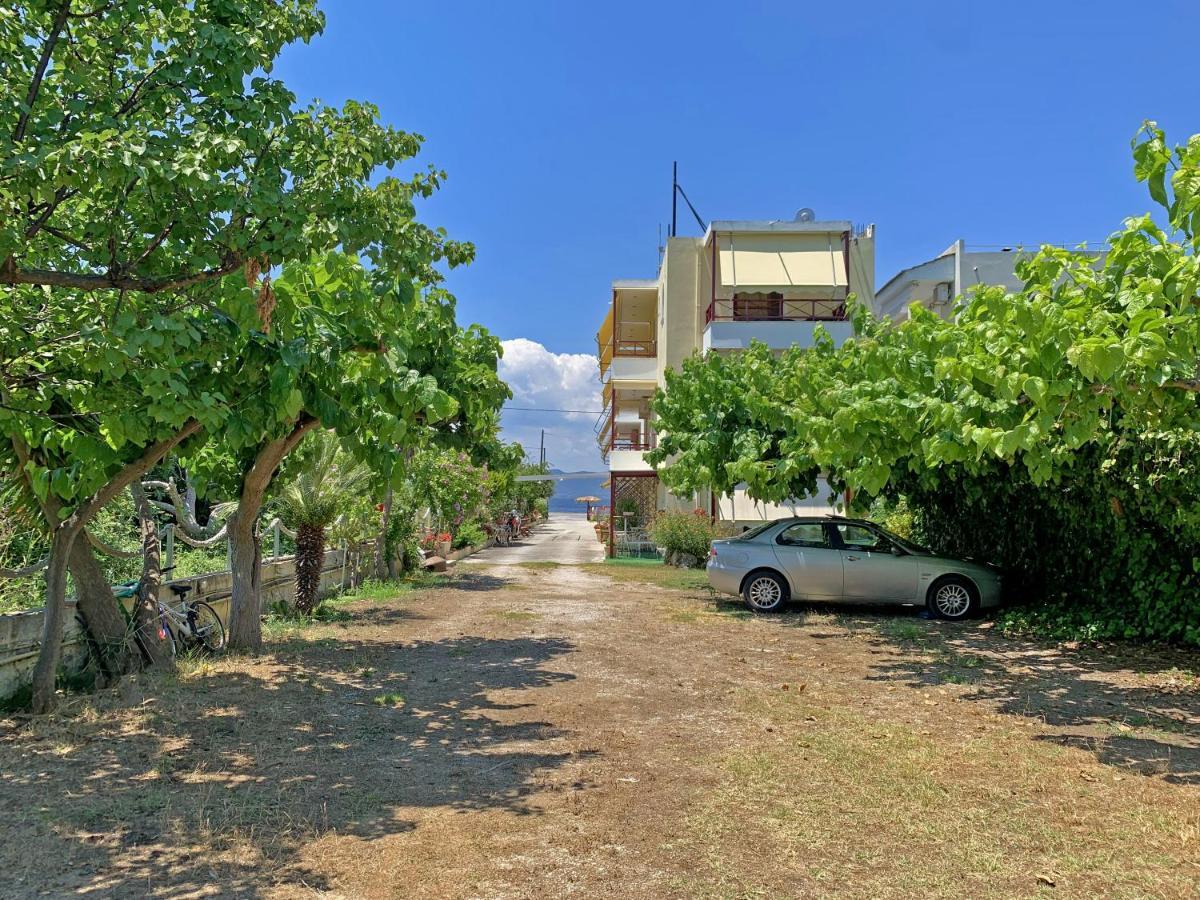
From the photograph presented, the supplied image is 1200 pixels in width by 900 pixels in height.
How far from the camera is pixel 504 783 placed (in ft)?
18.7

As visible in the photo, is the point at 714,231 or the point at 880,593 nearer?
the point at 880,593

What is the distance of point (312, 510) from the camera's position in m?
14.3

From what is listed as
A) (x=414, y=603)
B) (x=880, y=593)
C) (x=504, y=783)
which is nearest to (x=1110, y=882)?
(x=504, y=783)

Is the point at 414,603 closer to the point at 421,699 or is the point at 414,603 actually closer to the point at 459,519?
the point at 421,699

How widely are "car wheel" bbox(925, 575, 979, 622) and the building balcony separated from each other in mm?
11737

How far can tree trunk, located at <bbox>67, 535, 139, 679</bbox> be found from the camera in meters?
8.60

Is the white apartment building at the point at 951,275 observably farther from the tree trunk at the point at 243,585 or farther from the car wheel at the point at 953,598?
the tree trunk at the point at 243,585

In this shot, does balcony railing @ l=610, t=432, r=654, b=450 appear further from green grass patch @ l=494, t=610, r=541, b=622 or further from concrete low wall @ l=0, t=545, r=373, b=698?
green grass patch @ l=494, t=610, r=541, b=622

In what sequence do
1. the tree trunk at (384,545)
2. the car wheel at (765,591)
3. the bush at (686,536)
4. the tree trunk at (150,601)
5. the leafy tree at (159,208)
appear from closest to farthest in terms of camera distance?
the leafy tree at (159,208) → the tree trunk at (150,601) → the car wheel at (765,591) → the tree trunk at (384,545) → the bush at (686,536)

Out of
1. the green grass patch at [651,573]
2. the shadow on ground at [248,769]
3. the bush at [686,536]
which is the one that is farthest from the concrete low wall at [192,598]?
the bush at [686,536]

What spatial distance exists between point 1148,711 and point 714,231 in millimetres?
20943

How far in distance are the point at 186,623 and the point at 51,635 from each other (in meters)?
2.37

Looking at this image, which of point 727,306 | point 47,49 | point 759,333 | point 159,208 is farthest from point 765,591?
point 727,306

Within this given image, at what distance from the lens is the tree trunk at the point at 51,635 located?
7410mm
